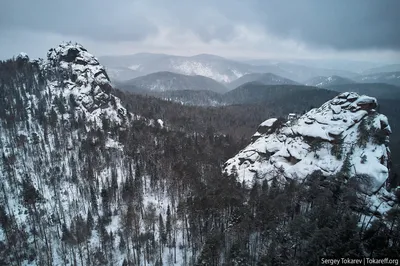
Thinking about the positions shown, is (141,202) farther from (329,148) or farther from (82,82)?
(82,82)

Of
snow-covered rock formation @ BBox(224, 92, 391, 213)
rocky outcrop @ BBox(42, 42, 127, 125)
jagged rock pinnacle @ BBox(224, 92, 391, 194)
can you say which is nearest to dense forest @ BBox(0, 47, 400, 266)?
rocky outcrop @ BBox(42, 42, 127, 125)

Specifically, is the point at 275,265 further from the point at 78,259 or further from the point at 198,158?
the point at 198,158

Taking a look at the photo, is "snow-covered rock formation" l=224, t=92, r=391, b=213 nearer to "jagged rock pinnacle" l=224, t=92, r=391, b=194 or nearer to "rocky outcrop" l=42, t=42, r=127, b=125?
"jagged rock pinnacle" l=224, t=92, r=391, b=194

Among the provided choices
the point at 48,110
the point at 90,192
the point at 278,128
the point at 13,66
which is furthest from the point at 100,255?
the point at 13,66

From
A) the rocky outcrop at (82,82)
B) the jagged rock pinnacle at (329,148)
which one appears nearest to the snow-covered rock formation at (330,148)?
the jagged rock pinnacle at (329,148)

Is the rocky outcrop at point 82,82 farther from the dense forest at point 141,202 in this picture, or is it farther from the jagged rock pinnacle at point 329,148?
the jagged rock pinnacle at point 329,148

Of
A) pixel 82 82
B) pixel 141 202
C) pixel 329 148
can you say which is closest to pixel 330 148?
pixel 329 148
